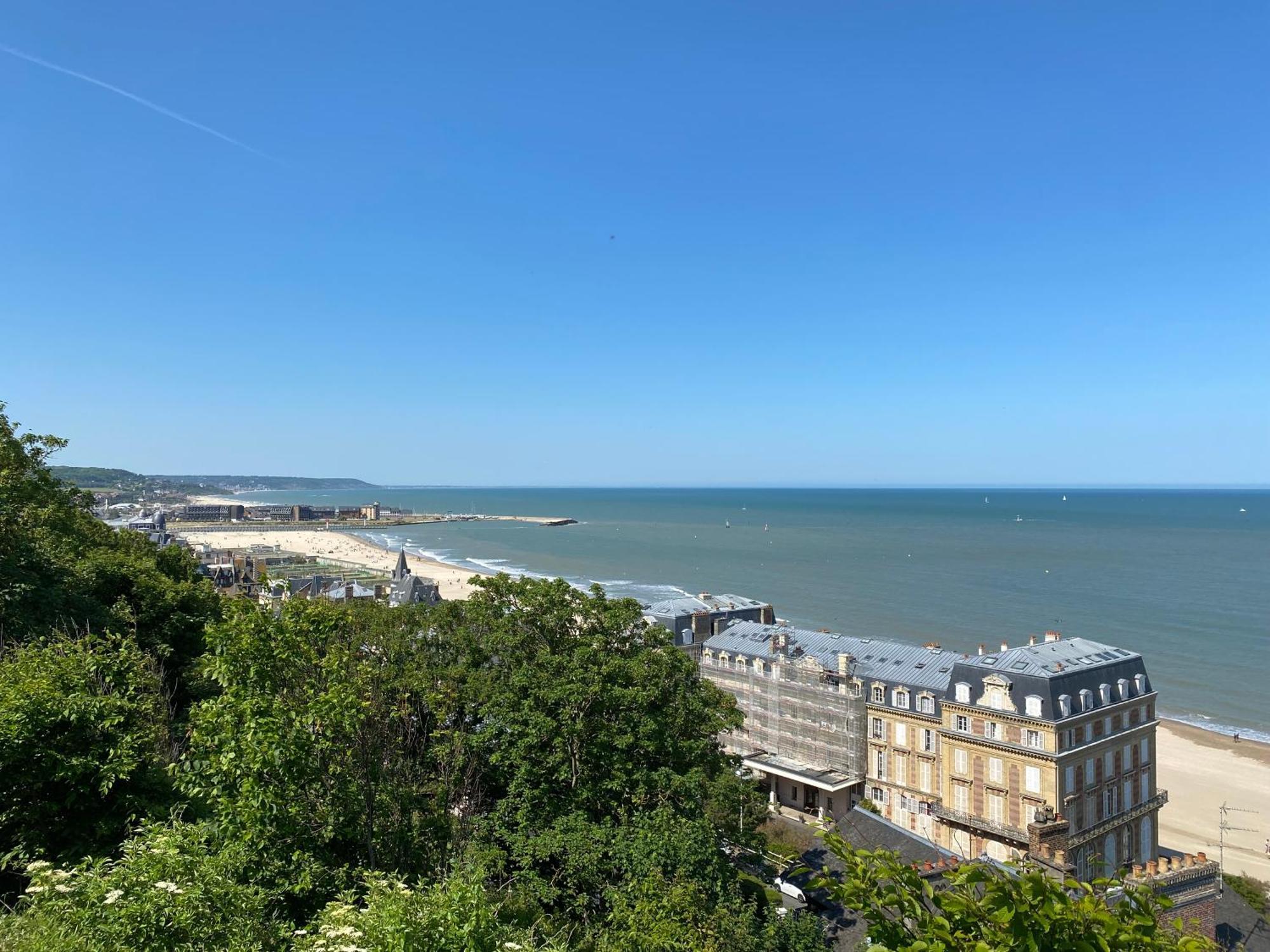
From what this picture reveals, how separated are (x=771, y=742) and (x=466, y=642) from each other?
2681cm

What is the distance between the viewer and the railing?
3173cm

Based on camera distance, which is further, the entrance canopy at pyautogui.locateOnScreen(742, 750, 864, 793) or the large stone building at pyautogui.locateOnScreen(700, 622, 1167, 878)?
the entrance canopy at pyautogui.locateOnScreen(742, 750, 864, 793)

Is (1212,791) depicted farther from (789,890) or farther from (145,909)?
(145,909)

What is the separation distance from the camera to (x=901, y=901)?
6559 millimetres

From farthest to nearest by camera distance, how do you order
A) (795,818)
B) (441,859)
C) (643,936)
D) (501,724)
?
(795,818) → (501,724) → (441,859) → (643,936)

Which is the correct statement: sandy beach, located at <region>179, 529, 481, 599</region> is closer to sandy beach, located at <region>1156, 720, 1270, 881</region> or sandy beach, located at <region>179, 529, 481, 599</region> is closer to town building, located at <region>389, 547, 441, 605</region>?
town building, located at <region>389, 547, 441, 605</region>

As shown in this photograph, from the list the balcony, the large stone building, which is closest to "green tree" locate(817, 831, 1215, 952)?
the large stone building

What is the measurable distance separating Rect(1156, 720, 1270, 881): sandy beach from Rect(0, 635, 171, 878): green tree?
44.3m

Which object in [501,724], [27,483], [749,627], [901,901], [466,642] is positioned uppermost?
[27,483]

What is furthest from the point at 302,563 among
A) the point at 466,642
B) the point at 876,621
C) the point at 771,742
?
the point at 466,642

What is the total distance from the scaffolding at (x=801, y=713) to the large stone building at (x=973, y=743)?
79 millimetres

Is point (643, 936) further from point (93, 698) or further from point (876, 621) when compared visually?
point (876, 621)

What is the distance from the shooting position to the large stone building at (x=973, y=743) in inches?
1276

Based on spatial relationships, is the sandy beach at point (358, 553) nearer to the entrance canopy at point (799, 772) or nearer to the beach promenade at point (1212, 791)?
the entrance canopy at point (799, 772)
